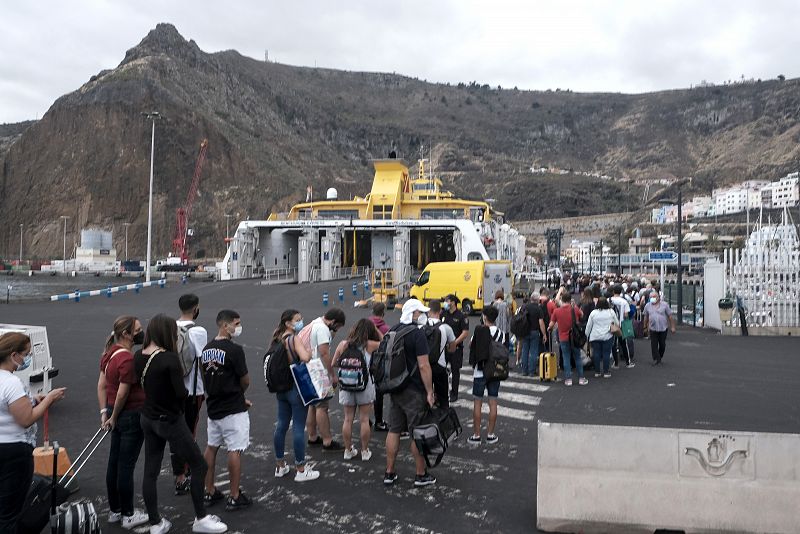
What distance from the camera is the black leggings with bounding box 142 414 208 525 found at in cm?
467

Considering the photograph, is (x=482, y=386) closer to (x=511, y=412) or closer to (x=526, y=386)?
(x=511, y=412)

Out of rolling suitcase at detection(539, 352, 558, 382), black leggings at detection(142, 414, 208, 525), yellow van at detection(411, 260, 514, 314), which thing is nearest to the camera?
black leggings at detection(142, 414, 208, 525)

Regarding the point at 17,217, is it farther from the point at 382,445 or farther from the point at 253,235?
the point at 382,445

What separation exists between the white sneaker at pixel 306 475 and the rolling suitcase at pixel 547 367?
18.7 ft

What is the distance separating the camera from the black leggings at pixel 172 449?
15.3ft

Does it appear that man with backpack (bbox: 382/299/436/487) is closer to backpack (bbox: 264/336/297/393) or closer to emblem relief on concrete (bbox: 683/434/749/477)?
backpack (bbox: 264/336/297/393)

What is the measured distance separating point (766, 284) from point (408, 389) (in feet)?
48.8

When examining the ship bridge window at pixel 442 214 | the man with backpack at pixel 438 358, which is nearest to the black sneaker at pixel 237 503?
the man with backpack at pixel 438 358

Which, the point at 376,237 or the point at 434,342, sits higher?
the point at 376,237

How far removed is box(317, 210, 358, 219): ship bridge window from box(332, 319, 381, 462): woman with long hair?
34746mm

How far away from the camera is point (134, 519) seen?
493 centimetres

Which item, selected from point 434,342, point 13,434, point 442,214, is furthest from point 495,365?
point 442,214

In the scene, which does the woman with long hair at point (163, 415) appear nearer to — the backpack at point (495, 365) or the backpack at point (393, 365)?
the backpack at point (393, 365)

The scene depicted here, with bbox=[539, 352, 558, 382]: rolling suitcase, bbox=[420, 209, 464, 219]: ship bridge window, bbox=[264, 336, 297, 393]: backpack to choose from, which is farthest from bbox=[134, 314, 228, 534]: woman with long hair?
bbox=[420, 209, 464, 219]: ship bridge window
